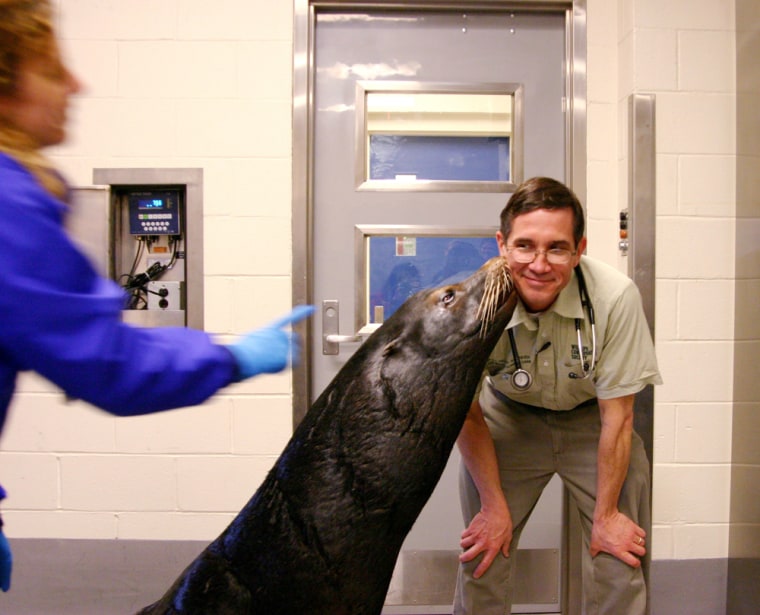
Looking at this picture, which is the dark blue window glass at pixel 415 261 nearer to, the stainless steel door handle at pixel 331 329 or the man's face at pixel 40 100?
the stainless steel door handle at pixel 331 329

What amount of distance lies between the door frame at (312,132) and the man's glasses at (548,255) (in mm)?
1080

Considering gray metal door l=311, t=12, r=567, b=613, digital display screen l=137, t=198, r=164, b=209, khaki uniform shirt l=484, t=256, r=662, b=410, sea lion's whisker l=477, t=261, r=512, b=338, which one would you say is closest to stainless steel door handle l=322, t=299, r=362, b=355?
gray metal door l=311, t=12, r=567, b=613

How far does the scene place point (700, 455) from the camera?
105 inches

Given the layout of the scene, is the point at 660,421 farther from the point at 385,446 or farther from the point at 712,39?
the point at 385,446

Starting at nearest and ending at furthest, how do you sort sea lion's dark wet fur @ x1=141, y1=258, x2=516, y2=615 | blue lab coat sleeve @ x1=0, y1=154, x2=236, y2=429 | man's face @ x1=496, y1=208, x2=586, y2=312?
blue lab coat sleeve @ x1=0, y1=154, x2=236, y2=429, sea lion's dark wet fur @ x1=141, y1=258, x2=516, y2=615, man's face @ x1=496, y1=208, x2=586, y2=312

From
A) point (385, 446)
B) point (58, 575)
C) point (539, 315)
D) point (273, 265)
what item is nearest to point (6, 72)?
point (385, 446)

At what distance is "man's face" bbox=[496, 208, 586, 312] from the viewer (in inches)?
66.9

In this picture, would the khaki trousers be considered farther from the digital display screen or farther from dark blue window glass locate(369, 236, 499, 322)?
the digital display screen

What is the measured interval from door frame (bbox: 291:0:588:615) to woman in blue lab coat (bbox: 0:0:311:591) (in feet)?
5.87

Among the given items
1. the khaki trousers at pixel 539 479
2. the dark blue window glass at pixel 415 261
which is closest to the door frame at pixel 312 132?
the dark blue window glass at pixel 415 261

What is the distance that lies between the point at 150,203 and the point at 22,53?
197 centimetres

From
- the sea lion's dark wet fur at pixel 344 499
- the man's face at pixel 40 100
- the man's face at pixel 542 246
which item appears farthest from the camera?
the man's face at pixel 542 246

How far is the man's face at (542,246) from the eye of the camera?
5.58 ft

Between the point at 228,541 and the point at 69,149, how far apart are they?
2.18m
